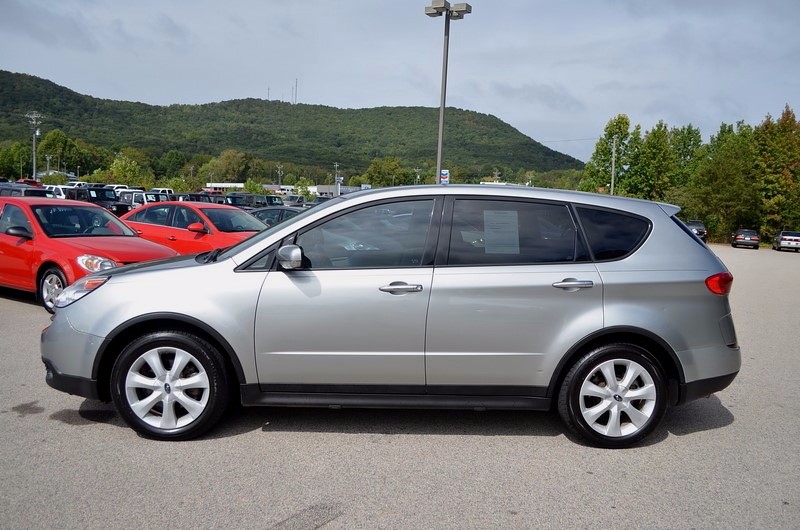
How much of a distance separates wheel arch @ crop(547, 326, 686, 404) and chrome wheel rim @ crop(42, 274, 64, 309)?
23.1ft

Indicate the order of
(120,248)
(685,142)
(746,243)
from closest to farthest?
Answer: (120,248), (746,243), (685,142)

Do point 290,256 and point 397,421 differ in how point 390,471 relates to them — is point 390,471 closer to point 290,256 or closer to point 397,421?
point 397,421

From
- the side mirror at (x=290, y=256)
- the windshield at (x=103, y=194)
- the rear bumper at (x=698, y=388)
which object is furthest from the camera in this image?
the windshield at (x=103, y=194)

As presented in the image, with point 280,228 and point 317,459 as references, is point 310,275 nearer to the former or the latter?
point 280,228

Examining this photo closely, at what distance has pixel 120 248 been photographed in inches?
345

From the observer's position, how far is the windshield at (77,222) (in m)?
9.30

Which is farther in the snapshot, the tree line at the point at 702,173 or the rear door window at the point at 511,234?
the tree line at the point at 702,173

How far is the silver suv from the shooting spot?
4258 millimetres

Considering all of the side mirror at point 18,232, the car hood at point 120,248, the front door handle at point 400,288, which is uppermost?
the front door handle at point 400,288

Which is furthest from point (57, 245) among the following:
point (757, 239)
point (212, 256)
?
point (757, 239)

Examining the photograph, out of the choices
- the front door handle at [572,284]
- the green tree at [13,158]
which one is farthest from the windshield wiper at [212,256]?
the green tree at [13,158]

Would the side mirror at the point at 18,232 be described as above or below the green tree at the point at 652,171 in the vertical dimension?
below

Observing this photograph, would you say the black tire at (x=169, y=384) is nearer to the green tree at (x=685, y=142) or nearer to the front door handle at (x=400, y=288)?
the front door handle at (x=400, y=288)

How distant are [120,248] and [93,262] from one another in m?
0.40
